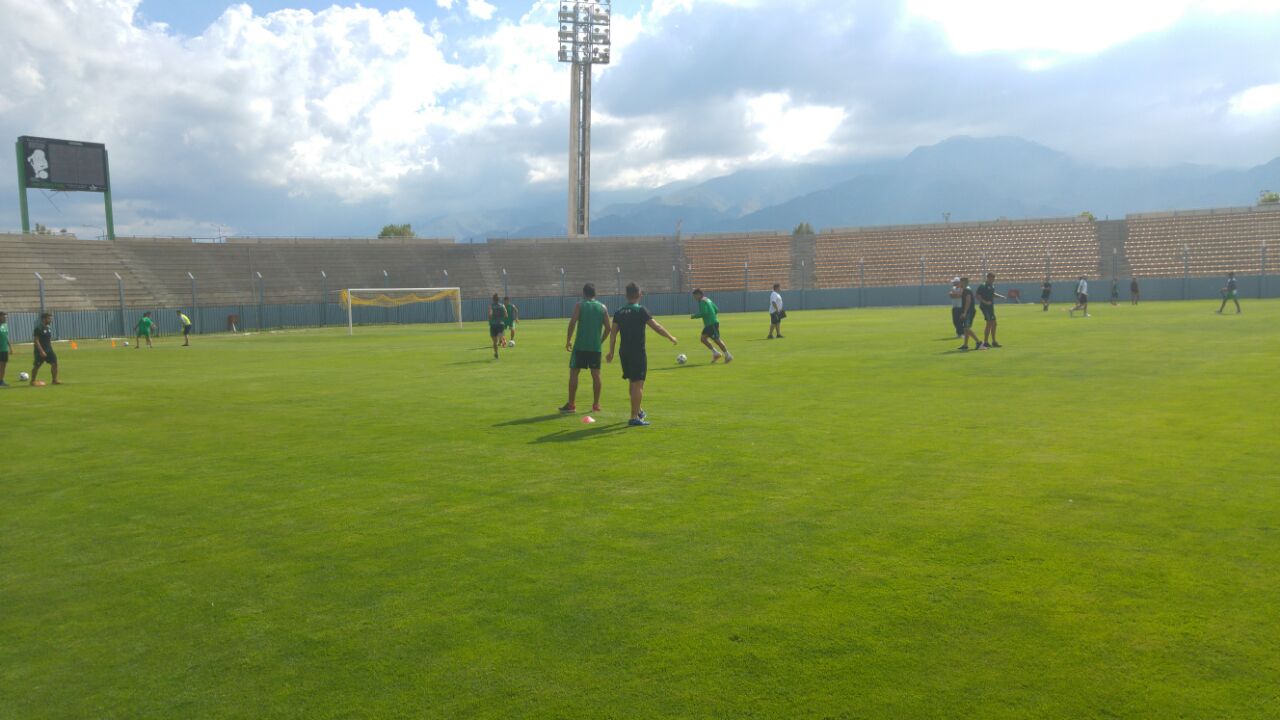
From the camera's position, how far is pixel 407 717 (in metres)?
3.90

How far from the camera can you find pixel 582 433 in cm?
1094

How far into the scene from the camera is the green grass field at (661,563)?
4.11 meters

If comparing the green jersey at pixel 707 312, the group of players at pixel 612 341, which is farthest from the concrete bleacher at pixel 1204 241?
the group of players at pixel 612 341

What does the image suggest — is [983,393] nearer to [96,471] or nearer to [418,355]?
[96,471]

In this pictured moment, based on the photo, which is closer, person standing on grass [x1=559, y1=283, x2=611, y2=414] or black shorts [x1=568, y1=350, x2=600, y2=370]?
person standing on grass [x1=559, y1=283, x2=611, y2=414]

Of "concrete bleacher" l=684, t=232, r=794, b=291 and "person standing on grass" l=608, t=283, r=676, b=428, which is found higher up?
"concrete bleacher" l=684, t=232, r=794, b=291

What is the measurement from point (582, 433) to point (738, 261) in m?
63.3

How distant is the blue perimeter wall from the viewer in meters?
45.2

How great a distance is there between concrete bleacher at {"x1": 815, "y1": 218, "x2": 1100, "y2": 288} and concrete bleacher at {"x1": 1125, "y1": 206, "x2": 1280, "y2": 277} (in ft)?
11.0

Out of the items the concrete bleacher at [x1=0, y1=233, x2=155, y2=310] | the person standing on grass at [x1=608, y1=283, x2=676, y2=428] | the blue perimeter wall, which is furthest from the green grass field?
the concrete bleacher at [x1=0, y1=233, x2=155, y2=310]

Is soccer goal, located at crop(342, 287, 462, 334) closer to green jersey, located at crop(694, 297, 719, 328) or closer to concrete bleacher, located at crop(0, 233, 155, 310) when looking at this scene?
concrete bleacher, located at crop(0, 233, 155, 310)

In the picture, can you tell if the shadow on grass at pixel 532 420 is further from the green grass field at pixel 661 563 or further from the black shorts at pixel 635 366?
the black shorts at pixel 635 366

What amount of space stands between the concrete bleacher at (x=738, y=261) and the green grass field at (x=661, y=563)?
58.0 m

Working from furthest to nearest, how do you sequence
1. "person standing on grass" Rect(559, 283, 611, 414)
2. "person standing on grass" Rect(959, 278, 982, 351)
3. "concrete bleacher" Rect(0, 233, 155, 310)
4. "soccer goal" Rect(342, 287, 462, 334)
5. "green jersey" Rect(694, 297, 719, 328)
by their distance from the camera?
"soccer goal" Rect(342, 287, 462, 334) < "concrete bleacher" Rect(0, 233, 155, 310) < "person standing on grass" Rect(959, 278, 982, 351) < "green jersey" Rect(694, 297, 719, 328) < "person standing on grass" Rect(559, 283, 611, 414)
